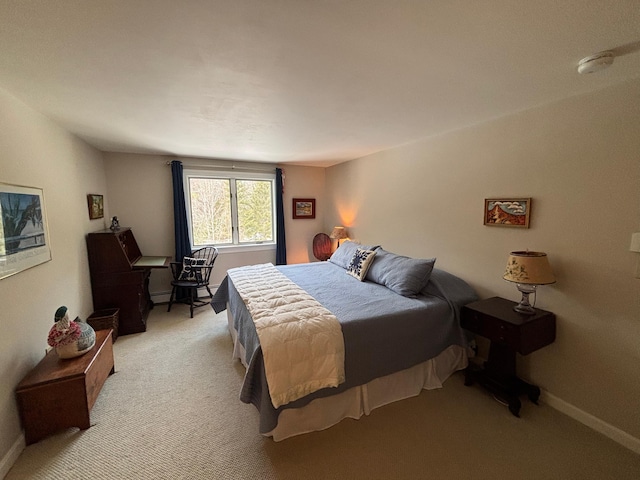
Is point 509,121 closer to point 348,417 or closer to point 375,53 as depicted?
point 375,53

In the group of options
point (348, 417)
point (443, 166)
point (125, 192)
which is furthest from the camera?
point (125, 192)

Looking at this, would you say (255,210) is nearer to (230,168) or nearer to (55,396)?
(230,168)

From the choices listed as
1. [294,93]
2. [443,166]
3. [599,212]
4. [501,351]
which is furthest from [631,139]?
[294,93]

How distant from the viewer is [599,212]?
5.76ft

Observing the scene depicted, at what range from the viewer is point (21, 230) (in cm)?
177

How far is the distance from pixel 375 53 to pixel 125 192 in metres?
4.08

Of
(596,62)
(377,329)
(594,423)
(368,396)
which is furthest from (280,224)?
(594,423)

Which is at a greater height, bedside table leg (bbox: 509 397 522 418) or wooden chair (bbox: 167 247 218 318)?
wooden chair (bbox: 167 247 218 318)

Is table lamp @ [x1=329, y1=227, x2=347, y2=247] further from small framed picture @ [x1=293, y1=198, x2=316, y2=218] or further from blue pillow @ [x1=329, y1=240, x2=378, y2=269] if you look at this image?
small framed picture @ [x1=293, y1=198, x2=316, y2=218]

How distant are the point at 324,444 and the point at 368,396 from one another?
1.55 ft

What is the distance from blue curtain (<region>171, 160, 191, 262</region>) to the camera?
402 cm

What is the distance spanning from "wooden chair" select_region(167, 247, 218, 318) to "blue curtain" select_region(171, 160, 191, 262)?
0.15 metres

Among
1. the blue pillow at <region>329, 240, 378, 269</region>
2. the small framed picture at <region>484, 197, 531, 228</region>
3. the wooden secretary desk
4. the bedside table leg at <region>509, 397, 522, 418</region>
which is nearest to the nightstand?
the bedside table leg at <region>509, 397, 522, 418</region>

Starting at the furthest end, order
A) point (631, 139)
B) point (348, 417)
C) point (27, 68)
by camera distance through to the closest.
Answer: point (348, 417), point (631, 139), point (27, 68)
